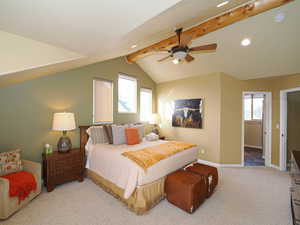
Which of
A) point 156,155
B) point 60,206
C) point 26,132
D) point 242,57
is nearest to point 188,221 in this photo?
point 156,155

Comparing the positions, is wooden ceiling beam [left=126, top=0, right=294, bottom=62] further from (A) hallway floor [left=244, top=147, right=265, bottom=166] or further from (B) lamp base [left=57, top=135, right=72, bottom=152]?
(A) hallway floor [left=244, top=147, right=265, bottom=166]

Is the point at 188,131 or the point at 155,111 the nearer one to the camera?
the point at 188,131

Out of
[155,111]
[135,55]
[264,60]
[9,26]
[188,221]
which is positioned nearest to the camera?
[9,26]

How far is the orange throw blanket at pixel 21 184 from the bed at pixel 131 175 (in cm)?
101

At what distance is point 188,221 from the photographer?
193 cm

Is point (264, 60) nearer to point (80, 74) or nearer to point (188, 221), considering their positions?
point (188, 221)

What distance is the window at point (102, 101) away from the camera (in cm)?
377

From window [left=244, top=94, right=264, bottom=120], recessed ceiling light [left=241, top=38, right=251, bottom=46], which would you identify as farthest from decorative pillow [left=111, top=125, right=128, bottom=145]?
window [left=244, top=94, right=264, bottom=120]

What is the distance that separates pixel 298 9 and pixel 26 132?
5135 mm

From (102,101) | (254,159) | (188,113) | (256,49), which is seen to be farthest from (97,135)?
(254,159)

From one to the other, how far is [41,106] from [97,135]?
1.27m

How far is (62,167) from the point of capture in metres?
2.71

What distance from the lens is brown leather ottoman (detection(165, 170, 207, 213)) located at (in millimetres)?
2029

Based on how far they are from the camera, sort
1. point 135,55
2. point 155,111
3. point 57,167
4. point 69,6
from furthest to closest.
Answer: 1. point 155,111
2. point 135,55
3. point 57,167
4. point 69,6
